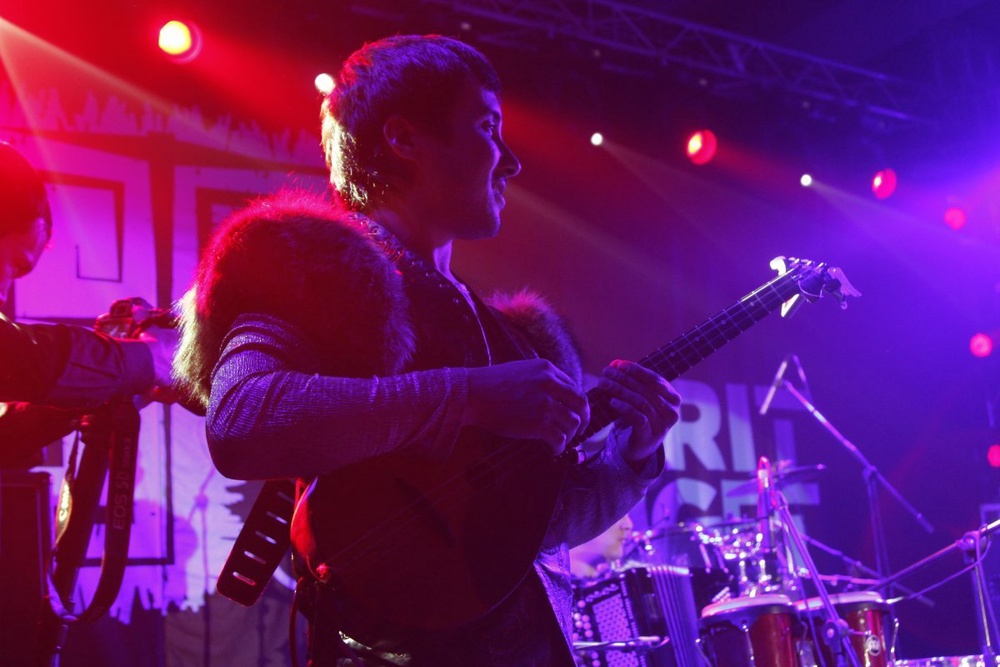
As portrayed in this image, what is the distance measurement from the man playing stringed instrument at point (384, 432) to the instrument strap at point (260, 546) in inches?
3.4

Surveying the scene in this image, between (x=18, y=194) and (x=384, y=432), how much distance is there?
5.07ft

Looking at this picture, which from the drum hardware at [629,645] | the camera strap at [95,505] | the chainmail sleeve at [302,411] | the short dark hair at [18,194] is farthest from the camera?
the drum hardware at [629,645]

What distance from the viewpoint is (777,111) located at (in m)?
8.29

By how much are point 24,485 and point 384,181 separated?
1.50 meters

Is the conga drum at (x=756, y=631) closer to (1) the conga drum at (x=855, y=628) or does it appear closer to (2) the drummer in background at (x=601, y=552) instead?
(1) the conga drum at (x=855, y=628)

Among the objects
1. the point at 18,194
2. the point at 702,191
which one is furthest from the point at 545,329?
the point at 702,191

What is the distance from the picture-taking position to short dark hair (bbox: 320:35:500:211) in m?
1.85

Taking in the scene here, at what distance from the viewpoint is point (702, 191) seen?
820 cm

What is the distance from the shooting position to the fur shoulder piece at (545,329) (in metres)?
2.04

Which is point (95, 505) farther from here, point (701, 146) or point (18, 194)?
point (701, 146)

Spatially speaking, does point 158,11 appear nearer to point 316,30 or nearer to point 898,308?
point 316,30

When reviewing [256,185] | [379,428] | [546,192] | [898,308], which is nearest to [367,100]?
[379,428]

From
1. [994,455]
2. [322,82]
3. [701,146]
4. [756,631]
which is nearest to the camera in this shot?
[756,631]

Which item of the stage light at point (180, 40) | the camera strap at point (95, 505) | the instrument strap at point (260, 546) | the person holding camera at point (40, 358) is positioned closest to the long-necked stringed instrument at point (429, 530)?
the instrument strap at point (260, 546)
